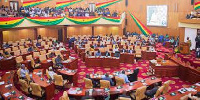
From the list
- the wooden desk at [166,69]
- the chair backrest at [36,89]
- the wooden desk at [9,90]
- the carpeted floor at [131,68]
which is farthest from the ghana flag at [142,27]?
the chair backrest at [36,89]

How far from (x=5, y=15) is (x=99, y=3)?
45.7 ft

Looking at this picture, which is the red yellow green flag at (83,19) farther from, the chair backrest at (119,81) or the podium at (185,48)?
the chair backrest at (119,81)

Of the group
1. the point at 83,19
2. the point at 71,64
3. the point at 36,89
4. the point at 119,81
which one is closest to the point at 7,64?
the point at 71,64

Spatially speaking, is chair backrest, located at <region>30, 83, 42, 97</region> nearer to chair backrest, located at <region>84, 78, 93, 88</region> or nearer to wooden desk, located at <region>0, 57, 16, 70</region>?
chair backrest, located at <region>84, 78, 93, 88</region>

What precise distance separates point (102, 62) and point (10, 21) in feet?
31.8

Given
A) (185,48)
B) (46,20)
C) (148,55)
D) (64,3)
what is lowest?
(148,55)

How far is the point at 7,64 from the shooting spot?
1373 centimetres

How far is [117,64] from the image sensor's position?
1385cm

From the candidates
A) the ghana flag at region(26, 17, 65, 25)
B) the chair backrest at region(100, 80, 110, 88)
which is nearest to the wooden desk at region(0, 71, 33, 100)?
the chair backrest at region(100, 80, 110, 88)

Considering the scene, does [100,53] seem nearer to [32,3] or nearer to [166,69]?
[166,69]

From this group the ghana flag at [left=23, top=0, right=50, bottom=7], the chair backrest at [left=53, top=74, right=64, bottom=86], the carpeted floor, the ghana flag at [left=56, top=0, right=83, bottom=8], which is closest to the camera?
the chair backrest at [left=53, top=74, right=64, bottom=86]

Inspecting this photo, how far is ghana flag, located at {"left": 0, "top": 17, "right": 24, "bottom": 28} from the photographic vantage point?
55.3 feet

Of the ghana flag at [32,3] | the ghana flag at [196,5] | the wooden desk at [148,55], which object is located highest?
the ghana flag at [32,3]

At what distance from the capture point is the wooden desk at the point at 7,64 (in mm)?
13541
